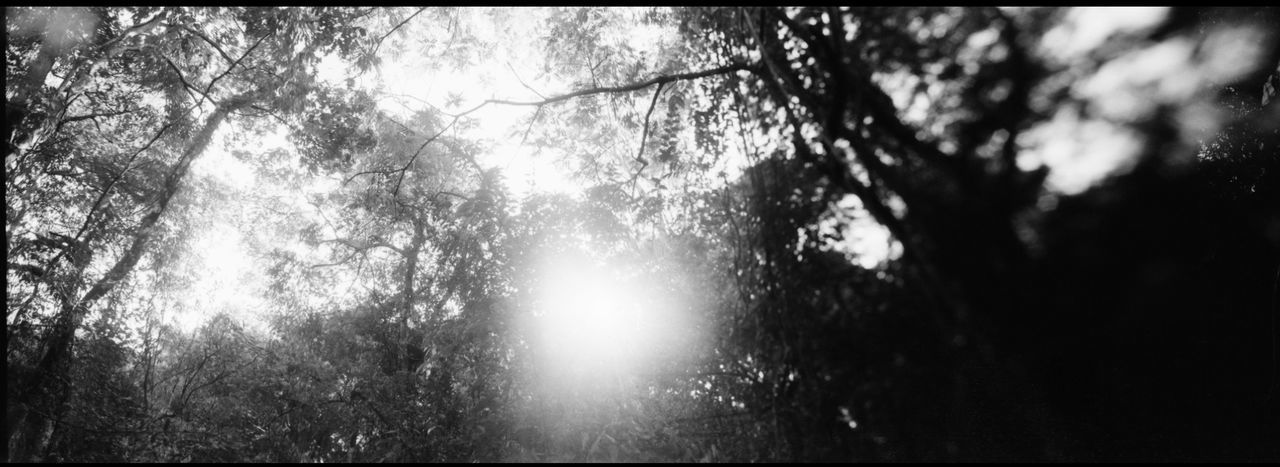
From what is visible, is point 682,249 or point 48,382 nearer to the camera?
point 682,249

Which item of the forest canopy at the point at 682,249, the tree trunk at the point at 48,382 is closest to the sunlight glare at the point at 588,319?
the forest canopy at the point at 682,249

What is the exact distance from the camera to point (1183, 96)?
1.28m

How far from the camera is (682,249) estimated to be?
18.1ft

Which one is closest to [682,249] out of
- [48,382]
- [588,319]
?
[588,319]

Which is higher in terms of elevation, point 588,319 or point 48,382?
point 588,319

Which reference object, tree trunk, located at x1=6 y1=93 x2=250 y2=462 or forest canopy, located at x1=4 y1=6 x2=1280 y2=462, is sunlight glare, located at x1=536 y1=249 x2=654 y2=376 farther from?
tree trunk, located at x1=6 y1=93 x2=250 y2=462

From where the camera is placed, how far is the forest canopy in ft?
5.29

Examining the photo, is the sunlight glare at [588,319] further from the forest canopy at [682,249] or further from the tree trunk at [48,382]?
the tree trunk at [48,382]

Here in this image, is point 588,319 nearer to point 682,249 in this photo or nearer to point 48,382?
point 682,249

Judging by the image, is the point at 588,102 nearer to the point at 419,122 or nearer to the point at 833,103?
the point at 833,103

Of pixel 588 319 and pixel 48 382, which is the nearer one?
pixel 588 319

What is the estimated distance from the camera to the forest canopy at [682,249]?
161 centimetres

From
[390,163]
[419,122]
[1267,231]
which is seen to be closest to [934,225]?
[1267,231]

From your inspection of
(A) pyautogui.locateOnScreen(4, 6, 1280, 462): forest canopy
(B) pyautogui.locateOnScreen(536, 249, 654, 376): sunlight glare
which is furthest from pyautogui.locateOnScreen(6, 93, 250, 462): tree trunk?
(B) pyautogui.locateOnScreen(536, 249, 654, 376): sunlight glare
